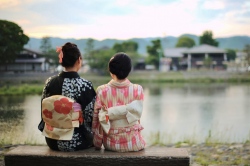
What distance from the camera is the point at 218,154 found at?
340 centimetres

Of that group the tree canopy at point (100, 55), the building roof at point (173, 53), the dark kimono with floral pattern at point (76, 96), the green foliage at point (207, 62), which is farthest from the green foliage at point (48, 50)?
the dark kimono with floral pattern at point (76, 96)

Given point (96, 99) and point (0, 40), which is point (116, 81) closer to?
point (96, 99)

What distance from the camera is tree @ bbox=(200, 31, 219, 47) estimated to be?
3659 centimetres

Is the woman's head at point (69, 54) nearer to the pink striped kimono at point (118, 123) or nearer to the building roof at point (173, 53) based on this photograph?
the pink striped kimono at point (118, 123)

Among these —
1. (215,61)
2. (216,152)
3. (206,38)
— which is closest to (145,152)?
(216,152)

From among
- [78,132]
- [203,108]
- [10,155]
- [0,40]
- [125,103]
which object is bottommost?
[203,108]

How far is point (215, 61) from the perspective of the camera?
31.5m

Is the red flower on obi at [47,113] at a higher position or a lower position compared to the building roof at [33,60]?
lower

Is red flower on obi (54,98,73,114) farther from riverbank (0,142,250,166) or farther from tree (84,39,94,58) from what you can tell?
tree (84,39,94,58)

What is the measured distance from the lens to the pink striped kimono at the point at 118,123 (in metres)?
1.91

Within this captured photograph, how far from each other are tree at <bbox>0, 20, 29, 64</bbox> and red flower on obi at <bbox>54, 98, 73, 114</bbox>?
973 centimetres

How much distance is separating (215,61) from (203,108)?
884 inches

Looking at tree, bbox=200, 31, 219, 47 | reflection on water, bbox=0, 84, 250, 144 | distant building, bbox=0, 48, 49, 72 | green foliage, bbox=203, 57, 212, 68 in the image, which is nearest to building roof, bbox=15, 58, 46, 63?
distant building, bbox=0, 48, 49, 72

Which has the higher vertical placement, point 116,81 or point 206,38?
point 206,38
